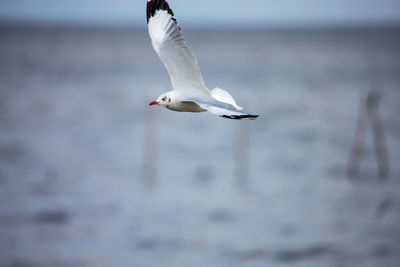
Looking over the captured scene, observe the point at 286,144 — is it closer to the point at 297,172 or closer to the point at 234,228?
the point at 297,172

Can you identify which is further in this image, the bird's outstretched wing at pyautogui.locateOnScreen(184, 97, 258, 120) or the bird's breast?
the bird's breast

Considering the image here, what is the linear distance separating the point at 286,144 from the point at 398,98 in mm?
20702

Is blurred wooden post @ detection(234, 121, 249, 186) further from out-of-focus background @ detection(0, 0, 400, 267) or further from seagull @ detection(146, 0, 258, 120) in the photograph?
seagull @ detection(146, 0, 258, 120)

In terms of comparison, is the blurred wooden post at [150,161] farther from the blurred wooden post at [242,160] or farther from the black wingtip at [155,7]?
the black wingtip at [155,7]

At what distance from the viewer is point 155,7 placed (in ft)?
28.8

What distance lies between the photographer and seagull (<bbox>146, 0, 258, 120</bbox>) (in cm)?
742

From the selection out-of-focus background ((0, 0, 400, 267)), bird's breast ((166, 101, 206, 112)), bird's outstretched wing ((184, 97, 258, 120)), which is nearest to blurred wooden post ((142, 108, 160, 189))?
out-of-focus background ((0, 0, 400, 267))

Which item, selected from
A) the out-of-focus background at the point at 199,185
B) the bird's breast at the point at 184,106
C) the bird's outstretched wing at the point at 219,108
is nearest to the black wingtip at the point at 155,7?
the bird's breast at the point at 184,106

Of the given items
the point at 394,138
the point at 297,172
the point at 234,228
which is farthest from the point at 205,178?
the point at 394,138

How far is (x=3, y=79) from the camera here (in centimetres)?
6931

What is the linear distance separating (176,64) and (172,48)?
285 millimetres

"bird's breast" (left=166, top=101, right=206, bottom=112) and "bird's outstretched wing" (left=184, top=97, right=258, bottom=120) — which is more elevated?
"bird's breast" (left=166, top=101, right=206, bottom=112)

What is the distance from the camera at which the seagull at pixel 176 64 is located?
7.42m

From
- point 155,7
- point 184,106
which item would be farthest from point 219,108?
point 155,7
